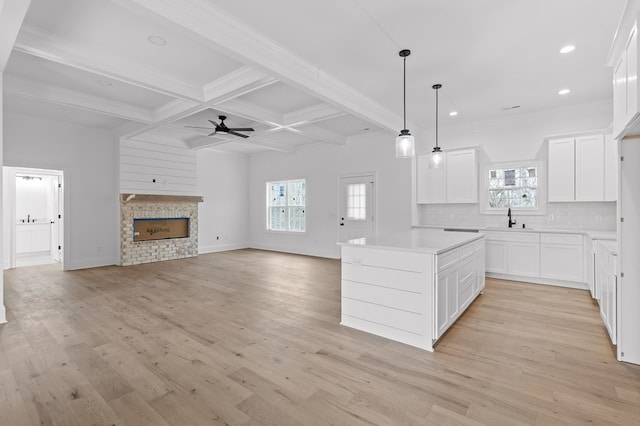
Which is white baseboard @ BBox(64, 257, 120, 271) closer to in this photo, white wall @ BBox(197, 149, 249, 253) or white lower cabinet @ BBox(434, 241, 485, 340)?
white wall @ BBox(197, 149, 249, 253)

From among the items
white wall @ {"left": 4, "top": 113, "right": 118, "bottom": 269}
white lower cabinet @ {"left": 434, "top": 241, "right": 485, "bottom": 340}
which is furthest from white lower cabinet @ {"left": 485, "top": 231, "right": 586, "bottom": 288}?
white wall @ {"left": 4, "top": 113, "right": 118, "bottom": 269}

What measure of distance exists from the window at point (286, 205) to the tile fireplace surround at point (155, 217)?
2.11m

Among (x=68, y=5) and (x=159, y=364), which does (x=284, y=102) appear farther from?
(x=159, y=364)

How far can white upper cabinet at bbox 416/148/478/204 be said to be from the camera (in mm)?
5906

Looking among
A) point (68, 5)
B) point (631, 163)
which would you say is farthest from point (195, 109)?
point (631, 163)

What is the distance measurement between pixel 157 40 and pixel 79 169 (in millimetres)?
4788

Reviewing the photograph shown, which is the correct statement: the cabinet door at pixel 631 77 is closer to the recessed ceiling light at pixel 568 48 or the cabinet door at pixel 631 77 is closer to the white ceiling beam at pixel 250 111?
the recessed ceiling light at pixel 568 48

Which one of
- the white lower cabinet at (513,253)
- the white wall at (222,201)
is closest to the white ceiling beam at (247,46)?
the white lower cabinet at (513,253)

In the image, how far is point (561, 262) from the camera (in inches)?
190

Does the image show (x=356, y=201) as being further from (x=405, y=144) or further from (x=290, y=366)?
(x=290, y=366)

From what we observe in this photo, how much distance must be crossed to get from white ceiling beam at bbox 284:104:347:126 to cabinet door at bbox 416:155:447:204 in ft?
7.80

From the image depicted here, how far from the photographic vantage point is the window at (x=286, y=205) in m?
8.70

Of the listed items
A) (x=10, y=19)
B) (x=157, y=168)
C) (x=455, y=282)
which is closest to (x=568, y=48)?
(x=455, y=282)

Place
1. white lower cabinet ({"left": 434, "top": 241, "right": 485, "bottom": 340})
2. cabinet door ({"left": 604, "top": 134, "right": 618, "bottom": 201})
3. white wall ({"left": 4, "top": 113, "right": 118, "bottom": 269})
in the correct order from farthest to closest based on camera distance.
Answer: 1. white wall ({"left": 4, "top": 113, "right": 118, "bottom": 269})
2. cabinet door ({"left": 604, "top": 134, "right": 618, "bottom": 201})
3. white lower cabinet ({"left": 434, "top": 241, "right": 485, "bottom": 340})
